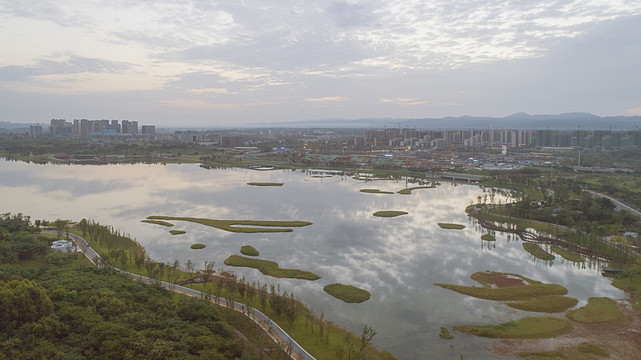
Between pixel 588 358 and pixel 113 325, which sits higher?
pixel 113 325

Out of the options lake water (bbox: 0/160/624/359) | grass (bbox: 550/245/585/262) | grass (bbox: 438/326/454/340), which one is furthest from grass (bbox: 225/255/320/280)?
grass (bbox: 550/245/585/262)

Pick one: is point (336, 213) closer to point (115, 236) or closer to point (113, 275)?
point (115, 236)

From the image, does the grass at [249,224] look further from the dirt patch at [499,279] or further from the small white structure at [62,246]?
the dirt patch at [499,279]

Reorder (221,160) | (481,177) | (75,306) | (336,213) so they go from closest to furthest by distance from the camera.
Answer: (75,306) → (336,213) → (481,177) → (221,160)

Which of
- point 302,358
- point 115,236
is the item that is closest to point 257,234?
point 115,236

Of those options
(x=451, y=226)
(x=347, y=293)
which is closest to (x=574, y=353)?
(x=347, y=293)

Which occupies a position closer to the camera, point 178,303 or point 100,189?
point 178,303

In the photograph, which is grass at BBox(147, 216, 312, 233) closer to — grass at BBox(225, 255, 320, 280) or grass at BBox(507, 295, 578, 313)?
grass at BBox(225, 255, 320, 280)
